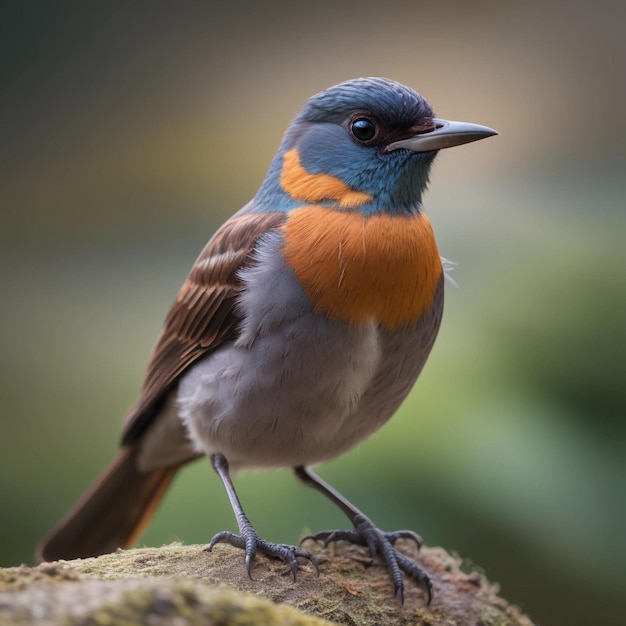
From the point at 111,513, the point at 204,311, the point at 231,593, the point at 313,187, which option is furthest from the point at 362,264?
the point at 111,513

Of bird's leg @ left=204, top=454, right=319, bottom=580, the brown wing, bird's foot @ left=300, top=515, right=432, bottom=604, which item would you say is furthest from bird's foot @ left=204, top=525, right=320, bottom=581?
the brown wing

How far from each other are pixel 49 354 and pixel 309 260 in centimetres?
303

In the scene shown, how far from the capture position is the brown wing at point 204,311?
2398 millimetres

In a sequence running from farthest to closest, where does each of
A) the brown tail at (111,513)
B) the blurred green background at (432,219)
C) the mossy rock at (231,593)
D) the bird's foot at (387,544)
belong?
the blurred green background at (432,219), the brown tail at (111,513), the bird's foot at (387,544), the mossy rock at (231,593)

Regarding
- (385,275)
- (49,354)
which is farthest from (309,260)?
(49,354)

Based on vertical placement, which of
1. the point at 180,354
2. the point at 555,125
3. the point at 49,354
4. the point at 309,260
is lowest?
the point at 49,354

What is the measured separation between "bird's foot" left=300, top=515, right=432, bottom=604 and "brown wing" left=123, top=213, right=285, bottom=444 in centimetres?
62

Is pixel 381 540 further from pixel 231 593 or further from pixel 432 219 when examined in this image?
pixel 432 219

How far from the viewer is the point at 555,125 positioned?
5508mm

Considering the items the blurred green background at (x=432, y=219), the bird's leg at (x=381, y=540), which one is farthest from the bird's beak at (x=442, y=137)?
the bird's leg at (x=381, y=540)

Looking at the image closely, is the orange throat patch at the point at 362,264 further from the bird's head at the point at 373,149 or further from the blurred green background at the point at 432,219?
the blurred green background at the point at 432,219

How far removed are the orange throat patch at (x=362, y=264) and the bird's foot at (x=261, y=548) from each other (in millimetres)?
577

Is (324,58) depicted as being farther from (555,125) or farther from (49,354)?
(49,354)

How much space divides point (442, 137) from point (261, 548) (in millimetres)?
1153
